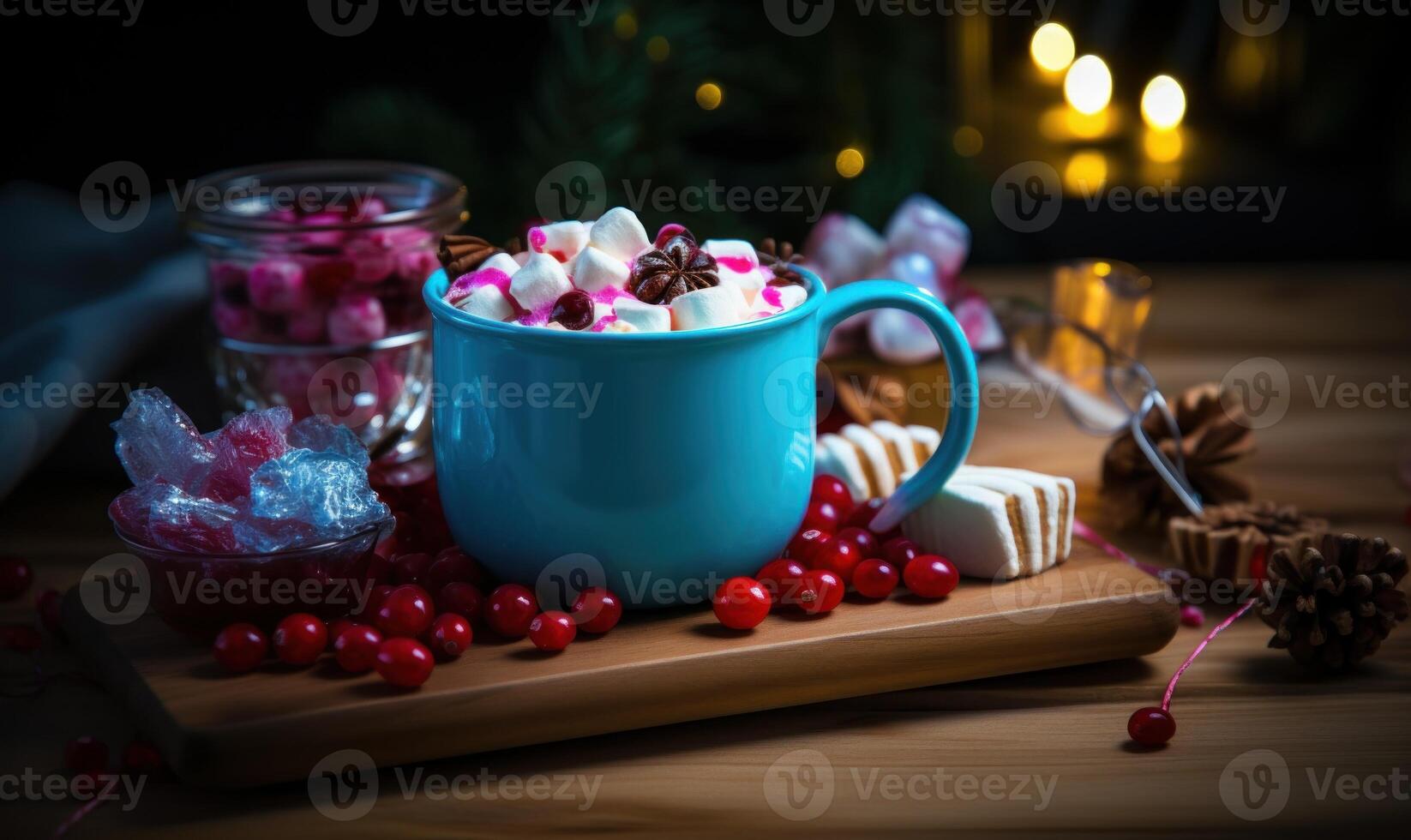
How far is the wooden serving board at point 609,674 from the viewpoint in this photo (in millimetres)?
920

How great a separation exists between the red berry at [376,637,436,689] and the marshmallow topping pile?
0.26 metres

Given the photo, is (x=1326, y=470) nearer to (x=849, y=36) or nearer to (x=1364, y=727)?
(x=1364, y=727)

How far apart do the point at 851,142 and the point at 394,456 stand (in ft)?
2.82

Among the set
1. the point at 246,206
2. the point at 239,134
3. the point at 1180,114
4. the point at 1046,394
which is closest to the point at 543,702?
the point at 246,206

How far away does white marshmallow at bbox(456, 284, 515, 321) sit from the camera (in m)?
1.05

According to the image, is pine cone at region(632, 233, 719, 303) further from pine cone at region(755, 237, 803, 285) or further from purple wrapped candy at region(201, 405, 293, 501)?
purple wrapped candy at region(201, 405, 293, 501)

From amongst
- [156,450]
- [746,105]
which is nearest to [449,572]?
[156,450]

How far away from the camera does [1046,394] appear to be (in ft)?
5.74

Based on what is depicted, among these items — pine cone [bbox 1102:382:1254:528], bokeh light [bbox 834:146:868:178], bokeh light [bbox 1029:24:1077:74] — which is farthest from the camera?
bokeh light [bbox 1029:24:1077:74]

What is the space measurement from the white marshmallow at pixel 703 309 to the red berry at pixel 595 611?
8.6 inches

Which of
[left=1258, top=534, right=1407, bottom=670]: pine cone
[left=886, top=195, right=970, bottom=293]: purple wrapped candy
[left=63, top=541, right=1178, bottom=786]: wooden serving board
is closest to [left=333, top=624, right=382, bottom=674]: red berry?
[left=63, top=541, right=1178, bottom=786]: wooden serving board

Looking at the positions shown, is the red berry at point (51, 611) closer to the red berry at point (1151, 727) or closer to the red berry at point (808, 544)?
the red berry at point (808, 544)

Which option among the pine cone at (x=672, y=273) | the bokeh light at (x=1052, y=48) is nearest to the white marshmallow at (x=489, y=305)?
the pine cone at (x=672, y=273)

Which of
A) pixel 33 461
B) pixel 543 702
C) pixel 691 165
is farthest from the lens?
pixel 691 165
